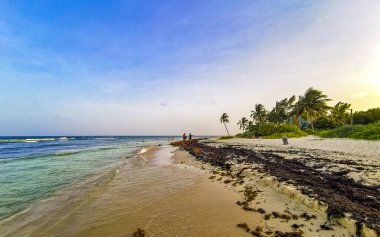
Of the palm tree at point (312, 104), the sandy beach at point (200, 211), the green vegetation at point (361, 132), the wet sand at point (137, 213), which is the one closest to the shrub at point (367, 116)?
the palm tree at point (312, 104)

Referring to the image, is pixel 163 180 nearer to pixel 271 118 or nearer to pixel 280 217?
pixel 280 217

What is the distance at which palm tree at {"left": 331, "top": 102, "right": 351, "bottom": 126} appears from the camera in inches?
2245

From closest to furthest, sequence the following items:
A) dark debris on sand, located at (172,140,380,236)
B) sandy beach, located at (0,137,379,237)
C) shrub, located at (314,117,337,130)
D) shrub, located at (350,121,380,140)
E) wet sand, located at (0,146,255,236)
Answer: dark debris on sand, located at (172,140,380,236) < sandy beach, located at (0,137,379,237) < wet sand, located at (0,146,255,236) < shrub, located at (350,121,380,140) < shrub, located at (314,117,337,130)

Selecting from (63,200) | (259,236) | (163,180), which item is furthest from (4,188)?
(259,236)

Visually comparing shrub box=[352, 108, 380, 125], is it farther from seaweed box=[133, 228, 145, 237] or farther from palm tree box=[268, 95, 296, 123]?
seaweed box=[133, 228, 145, 237]

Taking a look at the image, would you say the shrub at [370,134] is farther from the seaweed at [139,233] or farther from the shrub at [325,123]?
the shrub at [325,123]

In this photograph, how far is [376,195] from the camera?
19.7ft

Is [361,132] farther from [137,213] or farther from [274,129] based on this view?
[137,213]

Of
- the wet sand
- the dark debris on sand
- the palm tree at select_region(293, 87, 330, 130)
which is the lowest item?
the wet sand

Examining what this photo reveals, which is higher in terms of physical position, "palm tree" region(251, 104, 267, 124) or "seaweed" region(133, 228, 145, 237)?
"palm tree" region(251, 104, 267, 124)

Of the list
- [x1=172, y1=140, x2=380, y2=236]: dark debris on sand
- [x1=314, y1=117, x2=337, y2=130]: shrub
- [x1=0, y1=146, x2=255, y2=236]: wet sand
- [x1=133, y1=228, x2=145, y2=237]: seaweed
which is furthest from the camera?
[x1=314, y1=117, x2=337, y2=130]: shrub

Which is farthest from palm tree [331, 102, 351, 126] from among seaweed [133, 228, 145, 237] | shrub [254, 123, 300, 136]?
seaweed [133, 228, 145, 237]

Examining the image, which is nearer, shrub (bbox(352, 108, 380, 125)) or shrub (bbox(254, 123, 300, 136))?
shrub (bbox(254, 123, 300, 136))

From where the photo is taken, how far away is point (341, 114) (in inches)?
2330
